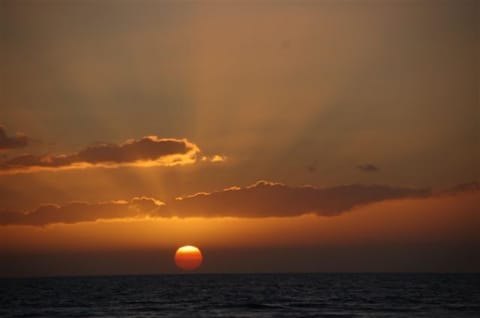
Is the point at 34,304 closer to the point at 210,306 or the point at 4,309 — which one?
the point at 4,309

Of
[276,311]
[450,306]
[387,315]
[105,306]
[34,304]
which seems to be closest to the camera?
[387,315]

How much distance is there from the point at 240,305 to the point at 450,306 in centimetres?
2233

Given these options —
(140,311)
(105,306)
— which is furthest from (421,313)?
(105,306)

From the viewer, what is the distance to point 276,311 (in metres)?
60.2

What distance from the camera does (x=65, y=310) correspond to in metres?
66.2

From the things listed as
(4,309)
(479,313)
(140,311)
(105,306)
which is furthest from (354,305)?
(4,309)

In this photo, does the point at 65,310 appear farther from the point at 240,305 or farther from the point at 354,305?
the point at 354,305

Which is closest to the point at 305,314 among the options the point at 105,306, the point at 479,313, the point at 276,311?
the point at 276,311

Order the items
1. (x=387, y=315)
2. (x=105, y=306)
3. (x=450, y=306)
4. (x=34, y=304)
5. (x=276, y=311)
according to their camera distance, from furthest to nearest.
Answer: (x=34, y=304)
(x=105, y=306)
(x=450, y=306)
(x=276, y=311)
(x=387, y=315)

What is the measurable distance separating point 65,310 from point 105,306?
534cm

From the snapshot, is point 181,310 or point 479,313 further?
point 181,310

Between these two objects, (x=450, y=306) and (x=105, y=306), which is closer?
(x=450, y=306)

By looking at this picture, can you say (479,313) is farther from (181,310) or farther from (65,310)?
(65,310)

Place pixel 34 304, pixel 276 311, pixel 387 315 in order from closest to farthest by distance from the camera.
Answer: pixel 387 315
pixel 276 311
pixel 34 304
